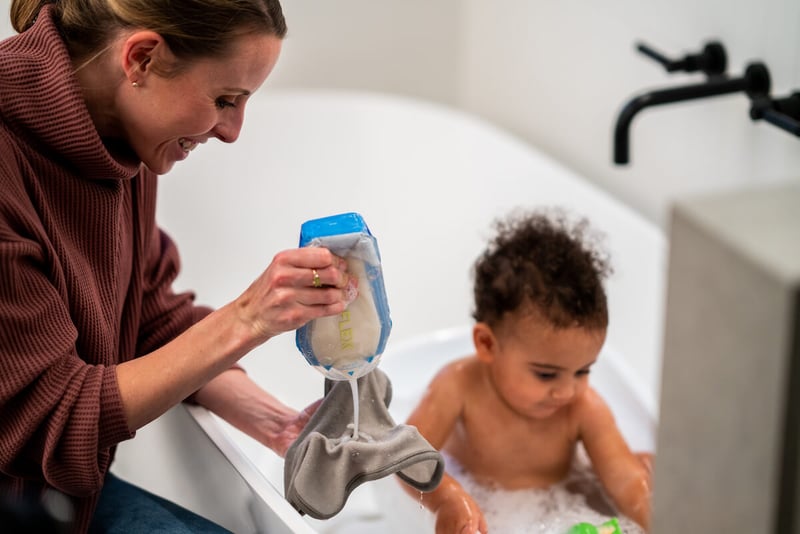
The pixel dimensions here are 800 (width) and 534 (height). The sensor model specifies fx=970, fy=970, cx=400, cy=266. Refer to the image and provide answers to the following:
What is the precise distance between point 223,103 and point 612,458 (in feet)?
A: 2.11

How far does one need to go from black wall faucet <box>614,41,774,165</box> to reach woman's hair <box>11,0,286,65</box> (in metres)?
0.57

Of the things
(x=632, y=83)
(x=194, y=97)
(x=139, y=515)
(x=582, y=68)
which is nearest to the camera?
(x=194, y=97)

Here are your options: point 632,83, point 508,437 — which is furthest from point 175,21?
point 632,83

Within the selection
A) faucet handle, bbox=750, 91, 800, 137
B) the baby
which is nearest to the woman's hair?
the baby

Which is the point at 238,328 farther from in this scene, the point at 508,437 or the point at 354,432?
the point at 508,437

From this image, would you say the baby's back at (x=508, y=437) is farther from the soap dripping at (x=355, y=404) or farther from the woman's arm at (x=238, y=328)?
the woman's arm at (x=238, y=328)

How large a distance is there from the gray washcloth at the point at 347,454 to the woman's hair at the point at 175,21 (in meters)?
0.34

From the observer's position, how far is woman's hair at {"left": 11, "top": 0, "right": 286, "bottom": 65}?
2.84 feet

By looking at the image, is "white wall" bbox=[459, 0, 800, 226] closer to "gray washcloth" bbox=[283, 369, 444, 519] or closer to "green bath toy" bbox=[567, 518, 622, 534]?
"green bath toy" bbox=[567, 518, 622, 534]

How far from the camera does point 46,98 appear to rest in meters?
0.89

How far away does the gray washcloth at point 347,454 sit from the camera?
90 centimetres

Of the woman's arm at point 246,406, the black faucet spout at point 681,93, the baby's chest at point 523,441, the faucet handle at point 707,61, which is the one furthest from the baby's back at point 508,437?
the faucet handle at point 707,61

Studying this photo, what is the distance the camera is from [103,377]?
886mm

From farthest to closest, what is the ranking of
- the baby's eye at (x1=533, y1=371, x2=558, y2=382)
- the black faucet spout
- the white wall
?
the white wall, the black faucet spout, the baby's eye at (x1=533, y1=371, x2=558, y2=382)
